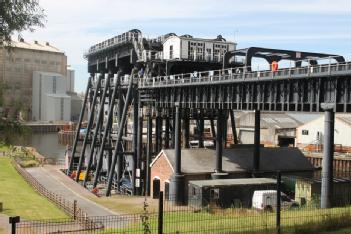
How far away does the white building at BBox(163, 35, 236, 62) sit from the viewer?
184ft

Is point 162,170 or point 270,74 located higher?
point 270,74

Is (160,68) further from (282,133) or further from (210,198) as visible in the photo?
(282,133)

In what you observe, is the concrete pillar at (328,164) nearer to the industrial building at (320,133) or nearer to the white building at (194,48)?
the white building at (194,48)

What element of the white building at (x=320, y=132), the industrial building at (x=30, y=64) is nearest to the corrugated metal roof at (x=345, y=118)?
the white building at (x=320, y=132)

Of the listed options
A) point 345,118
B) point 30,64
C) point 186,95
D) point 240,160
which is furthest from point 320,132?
point 30,64

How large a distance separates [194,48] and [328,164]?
1107 inches

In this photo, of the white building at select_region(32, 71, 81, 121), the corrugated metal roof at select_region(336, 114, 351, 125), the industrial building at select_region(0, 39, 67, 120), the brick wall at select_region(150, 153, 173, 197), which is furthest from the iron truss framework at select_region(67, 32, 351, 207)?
the industrial building at select_region(0, 39, 67, 120)

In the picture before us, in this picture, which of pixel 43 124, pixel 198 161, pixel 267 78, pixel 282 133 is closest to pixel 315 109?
pixel 267 78

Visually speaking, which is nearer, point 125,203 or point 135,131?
point 125,203

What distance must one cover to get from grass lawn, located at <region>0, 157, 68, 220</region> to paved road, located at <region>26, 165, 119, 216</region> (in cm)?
275

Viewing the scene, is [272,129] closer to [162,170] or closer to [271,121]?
[271,121]

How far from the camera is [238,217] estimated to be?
2311 centimetres

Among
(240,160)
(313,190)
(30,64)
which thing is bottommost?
(313,190)

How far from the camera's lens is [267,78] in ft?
123
